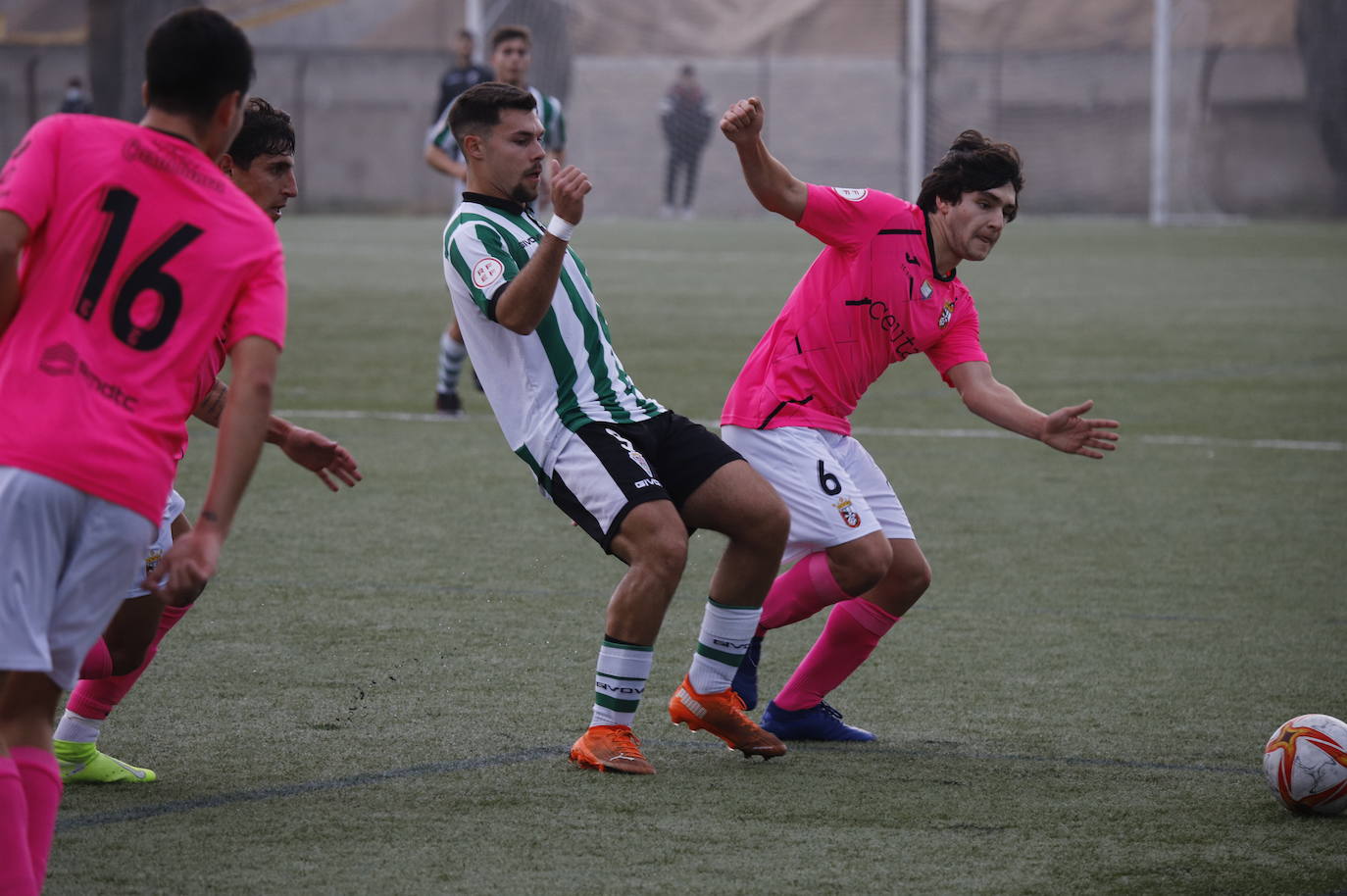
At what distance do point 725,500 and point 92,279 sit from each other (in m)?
1.96

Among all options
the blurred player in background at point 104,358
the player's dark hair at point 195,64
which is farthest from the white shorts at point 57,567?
the player's dark hair at point 195,64

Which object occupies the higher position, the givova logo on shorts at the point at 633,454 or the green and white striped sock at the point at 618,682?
the givova logo on shorts at the point at 633,454

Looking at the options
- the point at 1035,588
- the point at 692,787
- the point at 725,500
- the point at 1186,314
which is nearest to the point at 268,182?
the point at 725,500

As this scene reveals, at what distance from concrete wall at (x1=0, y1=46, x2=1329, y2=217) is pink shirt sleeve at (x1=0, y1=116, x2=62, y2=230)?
3182 centimetres

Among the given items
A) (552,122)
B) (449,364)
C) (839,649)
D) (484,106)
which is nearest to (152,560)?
(484,106)

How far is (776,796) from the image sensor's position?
4.41m

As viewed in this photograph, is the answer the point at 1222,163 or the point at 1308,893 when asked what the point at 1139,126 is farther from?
the point at 1308,893

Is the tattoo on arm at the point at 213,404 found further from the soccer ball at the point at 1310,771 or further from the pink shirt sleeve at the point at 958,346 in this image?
the soccer ball at the point at 1310,771

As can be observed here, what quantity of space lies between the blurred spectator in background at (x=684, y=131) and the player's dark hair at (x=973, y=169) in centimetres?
3065

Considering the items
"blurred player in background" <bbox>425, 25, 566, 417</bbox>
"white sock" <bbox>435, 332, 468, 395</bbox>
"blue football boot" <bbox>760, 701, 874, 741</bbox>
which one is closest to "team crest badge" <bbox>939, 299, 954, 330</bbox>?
"blue football boot" <bbox>760, 701, 874, 741</bbox>

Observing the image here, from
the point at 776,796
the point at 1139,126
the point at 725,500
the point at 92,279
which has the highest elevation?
the point at 1139,126

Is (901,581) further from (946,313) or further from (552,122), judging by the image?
(552,122)

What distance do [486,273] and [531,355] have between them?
0.26 meters

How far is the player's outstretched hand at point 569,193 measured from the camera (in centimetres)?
422
